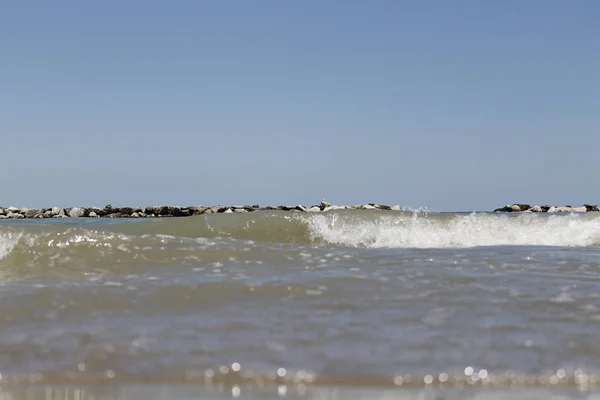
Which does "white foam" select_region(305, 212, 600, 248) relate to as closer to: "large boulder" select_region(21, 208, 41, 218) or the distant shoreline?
the distant shoreline

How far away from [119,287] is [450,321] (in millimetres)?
2184

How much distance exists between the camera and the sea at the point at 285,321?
224 cm

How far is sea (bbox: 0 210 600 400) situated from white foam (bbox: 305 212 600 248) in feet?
11.9

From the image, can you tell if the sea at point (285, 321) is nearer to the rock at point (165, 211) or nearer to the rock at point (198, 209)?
the rock at point (198, 209)

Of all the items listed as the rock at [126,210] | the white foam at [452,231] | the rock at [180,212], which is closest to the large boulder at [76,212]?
the rock at [126,210]

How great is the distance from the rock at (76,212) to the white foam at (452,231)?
1882 cm

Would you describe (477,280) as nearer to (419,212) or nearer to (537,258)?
(537,258)

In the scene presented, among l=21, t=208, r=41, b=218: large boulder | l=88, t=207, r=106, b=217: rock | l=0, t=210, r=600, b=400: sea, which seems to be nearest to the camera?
l=0, t=210, r=600, b=400: sea

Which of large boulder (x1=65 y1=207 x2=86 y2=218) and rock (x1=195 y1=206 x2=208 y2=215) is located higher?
rock (x1=195 y1=206 x2=208 y2=215)

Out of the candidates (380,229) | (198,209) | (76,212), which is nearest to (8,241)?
(380,229)

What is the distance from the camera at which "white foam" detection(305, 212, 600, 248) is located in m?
9.98

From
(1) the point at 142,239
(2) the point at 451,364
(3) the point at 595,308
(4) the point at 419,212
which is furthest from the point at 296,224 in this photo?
(2) the point at 451,364

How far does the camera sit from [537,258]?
5910 millimetres

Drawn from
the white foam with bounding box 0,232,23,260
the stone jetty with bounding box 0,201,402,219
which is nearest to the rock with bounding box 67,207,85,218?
the stone jetty with bounding box 0,201,402,219
